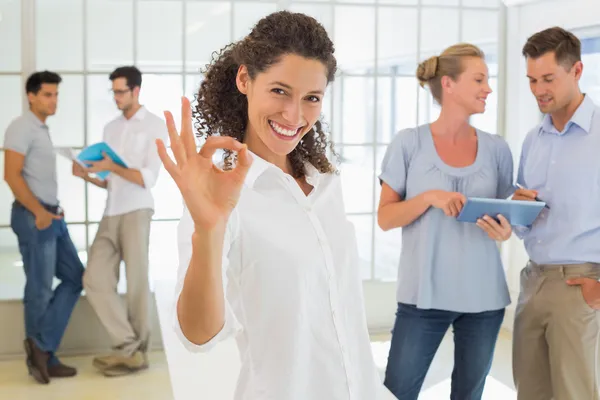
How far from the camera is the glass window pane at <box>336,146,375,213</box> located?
555cm

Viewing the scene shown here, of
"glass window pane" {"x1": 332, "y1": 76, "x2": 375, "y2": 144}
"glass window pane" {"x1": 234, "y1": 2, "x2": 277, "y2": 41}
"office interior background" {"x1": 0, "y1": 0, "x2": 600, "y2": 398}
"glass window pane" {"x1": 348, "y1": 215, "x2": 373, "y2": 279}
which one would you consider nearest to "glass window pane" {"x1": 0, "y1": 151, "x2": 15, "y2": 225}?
"office interior background" {"x1": 0, "y1": 0, "x2": 600, "y2": 398}

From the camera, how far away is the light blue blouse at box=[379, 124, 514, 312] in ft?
9.13

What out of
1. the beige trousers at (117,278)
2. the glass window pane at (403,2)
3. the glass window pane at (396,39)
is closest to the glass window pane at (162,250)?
the beige trousers at (117,278)

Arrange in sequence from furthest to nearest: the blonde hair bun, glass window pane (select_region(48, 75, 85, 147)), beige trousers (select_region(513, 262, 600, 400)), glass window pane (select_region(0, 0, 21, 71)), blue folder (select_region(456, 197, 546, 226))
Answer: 1. glass window pane (select_region(48, 75, 85, 147))
2. glass window pane (select_region(0, 0, 21, 71))
3. the blonde hair bun
4. beige trousers (select_region(513, 262, 600, 400))
5. blue folder (select_region(456, 197, 546, 226))

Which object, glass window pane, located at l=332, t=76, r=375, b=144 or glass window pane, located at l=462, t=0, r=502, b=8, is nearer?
glass window pane, located at l=332, t=76, r=375, b=144

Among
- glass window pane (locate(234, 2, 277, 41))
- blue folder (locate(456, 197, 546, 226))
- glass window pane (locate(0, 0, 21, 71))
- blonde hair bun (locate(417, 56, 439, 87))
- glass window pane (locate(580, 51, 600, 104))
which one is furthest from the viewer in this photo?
glass window pane (locate(234, 2, 277, 41))

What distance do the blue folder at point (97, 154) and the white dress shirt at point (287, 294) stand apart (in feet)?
10.1

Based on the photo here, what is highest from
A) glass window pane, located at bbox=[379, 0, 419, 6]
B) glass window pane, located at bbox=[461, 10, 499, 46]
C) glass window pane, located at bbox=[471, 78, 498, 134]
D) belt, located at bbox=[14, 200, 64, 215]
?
glass window pane, located at bbox=[379, 0, 419, 6]

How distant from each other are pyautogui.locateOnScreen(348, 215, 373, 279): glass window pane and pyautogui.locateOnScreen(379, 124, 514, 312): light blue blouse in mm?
2672

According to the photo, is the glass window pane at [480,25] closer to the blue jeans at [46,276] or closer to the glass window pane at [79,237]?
the glass window pane at [79,237]

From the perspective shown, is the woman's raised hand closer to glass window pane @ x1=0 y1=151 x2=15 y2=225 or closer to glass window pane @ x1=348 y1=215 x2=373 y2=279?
glass window pane @ x1=0 y1=151 x2=15 y2=225

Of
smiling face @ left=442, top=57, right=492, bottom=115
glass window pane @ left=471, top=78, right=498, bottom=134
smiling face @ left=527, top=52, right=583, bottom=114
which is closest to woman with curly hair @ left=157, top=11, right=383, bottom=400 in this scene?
smiling face @ left=442, top=57, right=492, bottom=115

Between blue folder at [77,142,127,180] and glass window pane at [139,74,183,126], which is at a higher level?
glass window pane at [139,74,183,126]

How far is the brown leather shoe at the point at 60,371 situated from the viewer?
15.2 feet
